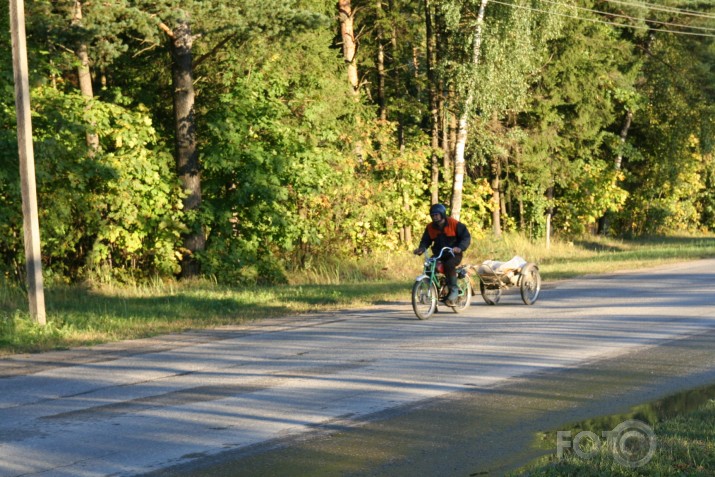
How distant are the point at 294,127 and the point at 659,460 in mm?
22472

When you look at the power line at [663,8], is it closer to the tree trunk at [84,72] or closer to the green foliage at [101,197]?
the green foliage at [101,197]

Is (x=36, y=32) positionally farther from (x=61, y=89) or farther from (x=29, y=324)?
(x=29, y=324)

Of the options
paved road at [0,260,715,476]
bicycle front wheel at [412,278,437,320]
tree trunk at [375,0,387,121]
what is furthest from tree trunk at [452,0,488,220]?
bicycle front wheel at [412,278,437,320]

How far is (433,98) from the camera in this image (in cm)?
3825

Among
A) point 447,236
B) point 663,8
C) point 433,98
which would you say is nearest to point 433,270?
point 447,236

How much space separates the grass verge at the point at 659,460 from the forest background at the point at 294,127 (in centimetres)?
1735

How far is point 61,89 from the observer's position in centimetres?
2770

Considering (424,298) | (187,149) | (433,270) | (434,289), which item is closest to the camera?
(424,298)

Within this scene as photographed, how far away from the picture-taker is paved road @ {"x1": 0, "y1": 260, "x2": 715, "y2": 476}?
8.85 m

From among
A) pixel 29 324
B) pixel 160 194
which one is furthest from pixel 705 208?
pixel 29 324

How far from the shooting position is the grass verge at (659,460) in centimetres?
732

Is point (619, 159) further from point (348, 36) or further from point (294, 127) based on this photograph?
point (294, 127)

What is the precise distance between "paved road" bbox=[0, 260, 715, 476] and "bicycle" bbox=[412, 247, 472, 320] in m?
0.30

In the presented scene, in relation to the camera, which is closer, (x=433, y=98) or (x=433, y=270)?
(x=433, y=270)
